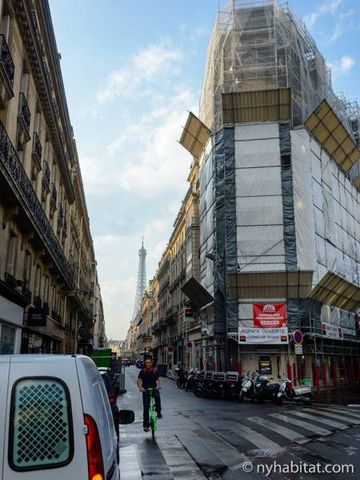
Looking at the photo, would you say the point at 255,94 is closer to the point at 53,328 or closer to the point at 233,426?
the point at 53,328

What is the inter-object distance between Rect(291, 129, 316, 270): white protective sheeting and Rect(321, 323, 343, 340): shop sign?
12.8 feet

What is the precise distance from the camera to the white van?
286 cm

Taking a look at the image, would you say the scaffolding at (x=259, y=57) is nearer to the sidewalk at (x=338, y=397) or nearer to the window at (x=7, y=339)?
the sidewalk at (x=338, y=397)

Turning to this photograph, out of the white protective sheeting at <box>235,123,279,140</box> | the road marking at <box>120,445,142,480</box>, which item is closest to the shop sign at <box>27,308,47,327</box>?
the road marking at <box>120,445,142,480</box>

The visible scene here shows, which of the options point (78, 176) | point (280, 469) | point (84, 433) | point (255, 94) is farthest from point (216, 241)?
point (84, 433)

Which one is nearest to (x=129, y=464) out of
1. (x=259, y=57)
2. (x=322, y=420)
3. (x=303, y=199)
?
(x=322, y=420)

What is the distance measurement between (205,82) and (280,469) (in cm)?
3545

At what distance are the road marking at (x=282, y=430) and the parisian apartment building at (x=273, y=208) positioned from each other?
1331 cm

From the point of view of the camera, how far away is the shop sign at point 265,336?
2783cm

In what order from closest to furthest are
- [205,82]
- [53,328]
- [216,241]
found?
1. [53,328]
2. [216,241]
3. [205,82]

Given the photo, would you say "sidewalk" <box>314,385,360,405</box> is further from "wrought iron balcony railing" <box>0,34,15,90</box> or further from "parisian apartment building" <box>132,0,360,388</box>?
"wrought iron balcony railing" <box>0,34,15,90</box>

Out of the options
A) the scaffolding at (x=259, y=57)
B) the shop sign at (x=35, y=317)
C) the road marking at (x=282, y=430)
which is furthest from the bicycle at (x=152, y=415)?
the scaffolding at (x=259, y=57)

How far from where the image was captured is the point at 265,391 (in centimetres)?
1956

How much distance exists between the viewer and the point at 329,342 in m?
32.0
